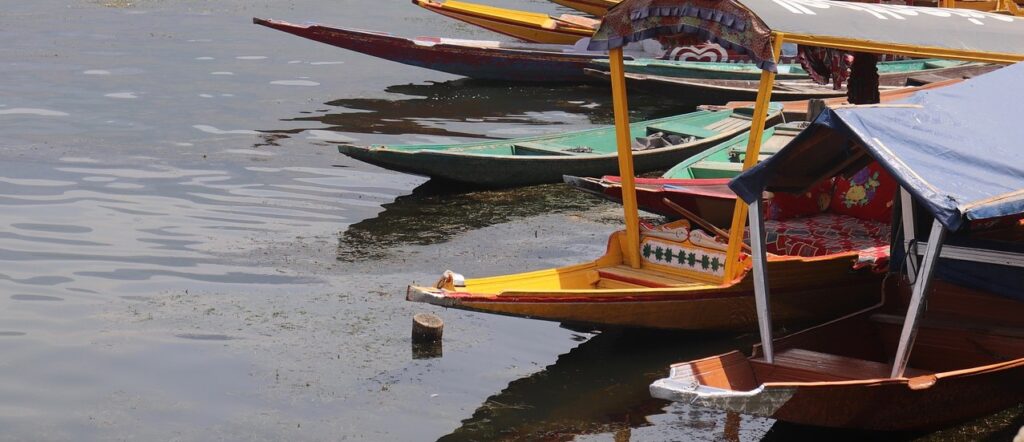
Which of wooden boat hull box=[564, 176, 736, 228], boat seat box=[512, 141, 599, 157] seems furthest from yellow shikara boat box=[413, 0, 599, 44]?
wooden boat hull box=[564, 176, 736, 228]

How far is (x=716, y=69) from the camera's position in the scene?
1877cm

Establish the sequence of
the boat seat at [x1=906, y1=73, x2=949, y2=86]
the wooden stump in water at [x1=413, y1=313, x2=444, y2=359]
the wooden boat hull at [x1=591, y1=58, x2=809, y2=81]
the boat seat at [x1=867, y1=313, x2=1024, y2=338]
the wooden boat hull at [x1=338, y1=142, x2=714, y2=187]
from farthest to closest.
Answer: the wooden boat hull at [x1=591, y1=58, x2=809, y2=81] < the boat seat at [x1=906, y1=73, x2=949, y2=86] < the wooden boat hull at [x1=338, y1=142, x2=714, y2=187] < the wooden stump in water at [x1=413, y1=313, x2=444, y2=359] < the boat seat at [x1=867, y1=313, x2=1024, y2=338]

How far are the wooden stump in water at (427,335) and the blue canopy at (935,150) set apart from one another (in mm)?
2340

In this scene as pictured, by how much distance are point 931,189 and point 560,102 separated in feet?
44.9

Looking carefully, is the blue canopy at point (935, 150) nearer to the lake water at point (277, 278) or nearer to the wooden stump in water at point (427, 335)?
the lake water at point (277, 278)

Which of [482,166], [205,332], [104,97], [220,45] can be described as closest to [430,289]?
[205,332]

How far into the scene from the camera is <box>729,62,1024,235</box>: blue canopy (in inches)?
247

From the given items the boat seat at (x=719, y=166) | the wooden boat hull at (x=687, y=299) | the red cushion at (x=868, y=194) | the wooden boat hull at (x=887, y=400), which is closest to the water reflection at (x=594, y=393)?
the wooden boat hull at (x=687, y=299)

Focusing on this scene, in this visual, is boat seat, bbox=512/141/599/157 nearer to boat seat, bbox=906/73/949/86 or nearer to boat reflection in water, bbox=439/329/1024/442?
boat reflection in water, bbox=439/329/1024/442

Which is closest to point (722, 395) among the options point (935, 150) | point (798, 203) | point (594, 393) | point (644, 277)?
point (935, 150)

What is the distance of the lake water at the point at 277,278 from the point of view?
24.3 ft

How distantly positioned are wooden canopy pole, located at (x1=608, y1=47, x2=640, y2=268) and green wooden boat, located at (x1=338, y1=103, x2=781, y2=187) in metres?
3.85

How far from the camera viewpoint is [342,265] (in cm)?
1030

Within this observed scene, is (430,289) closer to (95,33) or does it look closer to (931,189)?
(931,189)
